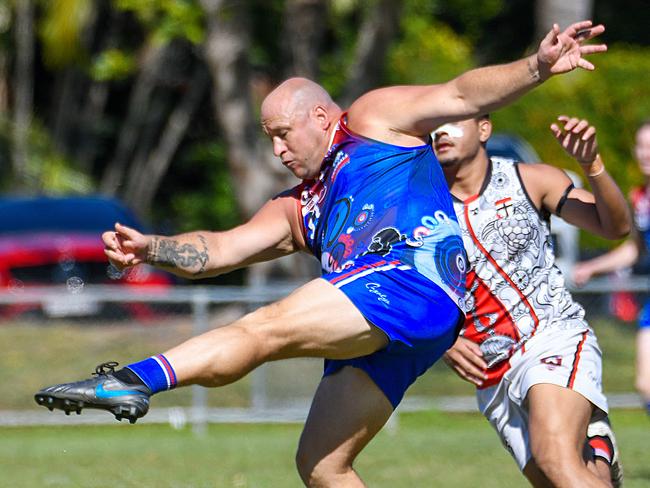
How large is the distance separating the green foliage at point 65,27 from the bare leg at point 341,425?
16.0m

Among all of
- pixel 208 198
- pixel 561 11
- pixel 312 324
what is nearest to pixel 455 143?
pixel 312 324

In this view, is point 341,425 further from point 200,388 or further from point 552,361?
point 200,388

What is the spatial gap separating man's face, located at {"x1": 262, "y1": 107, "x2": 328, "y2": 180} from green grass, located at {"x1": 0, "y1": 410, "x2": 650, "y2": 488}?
3.39m

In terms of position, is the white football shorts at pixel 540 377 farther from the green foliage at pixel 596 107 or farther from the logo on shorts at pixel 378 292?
the green foliage at pixel 596 107

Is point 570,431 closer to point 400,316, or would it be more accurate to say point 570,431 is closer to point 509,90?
point 400,316

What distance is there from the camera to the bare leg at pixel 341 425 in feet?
17.5

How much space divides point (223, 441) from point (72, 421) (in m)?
1.60

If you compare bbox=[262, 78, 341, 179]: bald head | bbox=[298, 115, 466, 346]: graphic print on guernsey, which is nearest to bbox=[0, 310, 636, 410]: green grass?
bbox=[262, 78, 341, 179]: bald head

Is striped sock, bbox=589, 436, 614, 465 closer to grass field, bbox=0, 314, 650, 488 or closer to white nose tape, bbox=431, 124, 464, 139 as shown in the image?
white nose tape, bbox=431, 124, 464, 139

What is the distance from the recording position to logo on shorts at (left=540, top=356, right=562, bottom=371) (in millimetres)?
5531

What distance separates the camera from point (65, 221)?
14148 mm

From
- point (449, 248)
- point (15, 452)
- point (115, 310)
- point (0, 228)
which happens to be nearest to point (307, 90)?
point (449, 248)

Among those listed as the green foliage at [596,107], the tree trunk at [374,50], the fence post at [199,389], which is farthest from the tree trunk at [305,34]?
the green foliage at [596,107]

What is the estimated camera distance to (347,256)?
201 inches
